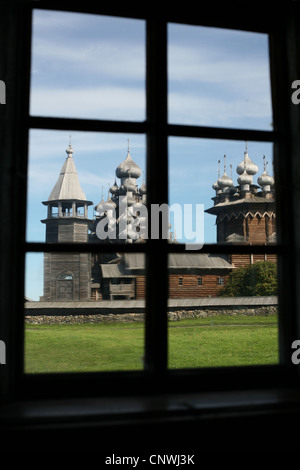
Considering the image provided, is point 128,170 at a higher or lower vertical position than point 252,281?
higher

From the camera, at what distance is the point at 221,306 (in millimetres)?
30406

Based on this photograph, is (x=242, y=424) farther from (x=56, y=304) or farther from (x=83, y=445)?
(x=56, y=304)

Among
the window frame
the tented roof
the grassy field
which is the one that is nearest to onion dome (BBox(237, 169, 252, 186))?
the grassy field

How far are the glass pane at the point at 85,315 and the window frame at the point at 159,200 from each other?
2091 centimetres

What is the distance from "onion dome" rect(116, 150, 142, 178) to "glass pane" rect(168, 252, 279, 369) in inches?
216

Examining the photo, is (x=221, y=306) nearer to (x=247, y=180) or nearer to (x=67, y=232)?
(x=247, y=180)

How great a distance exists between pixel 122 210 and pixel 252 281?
1048cm

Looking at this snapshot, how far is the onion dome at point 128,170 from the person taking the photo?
25531 millimetres

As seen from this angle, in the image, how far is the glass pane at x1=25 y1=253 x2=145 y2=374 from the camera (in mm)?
23844

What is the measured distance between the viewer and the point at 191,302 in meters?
28.5

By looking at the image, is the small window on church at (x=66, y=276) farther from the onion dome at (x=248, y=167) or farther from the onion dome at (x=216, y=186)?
the onion dome at (x=248, y=167)

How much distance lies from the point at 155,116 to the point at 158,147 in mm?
64

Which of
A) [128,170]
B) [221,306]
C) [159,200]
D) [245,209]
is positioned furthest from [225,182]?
[159,200]

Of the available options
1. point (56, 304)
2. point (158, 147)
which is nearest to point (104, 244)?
point (158, 147)
